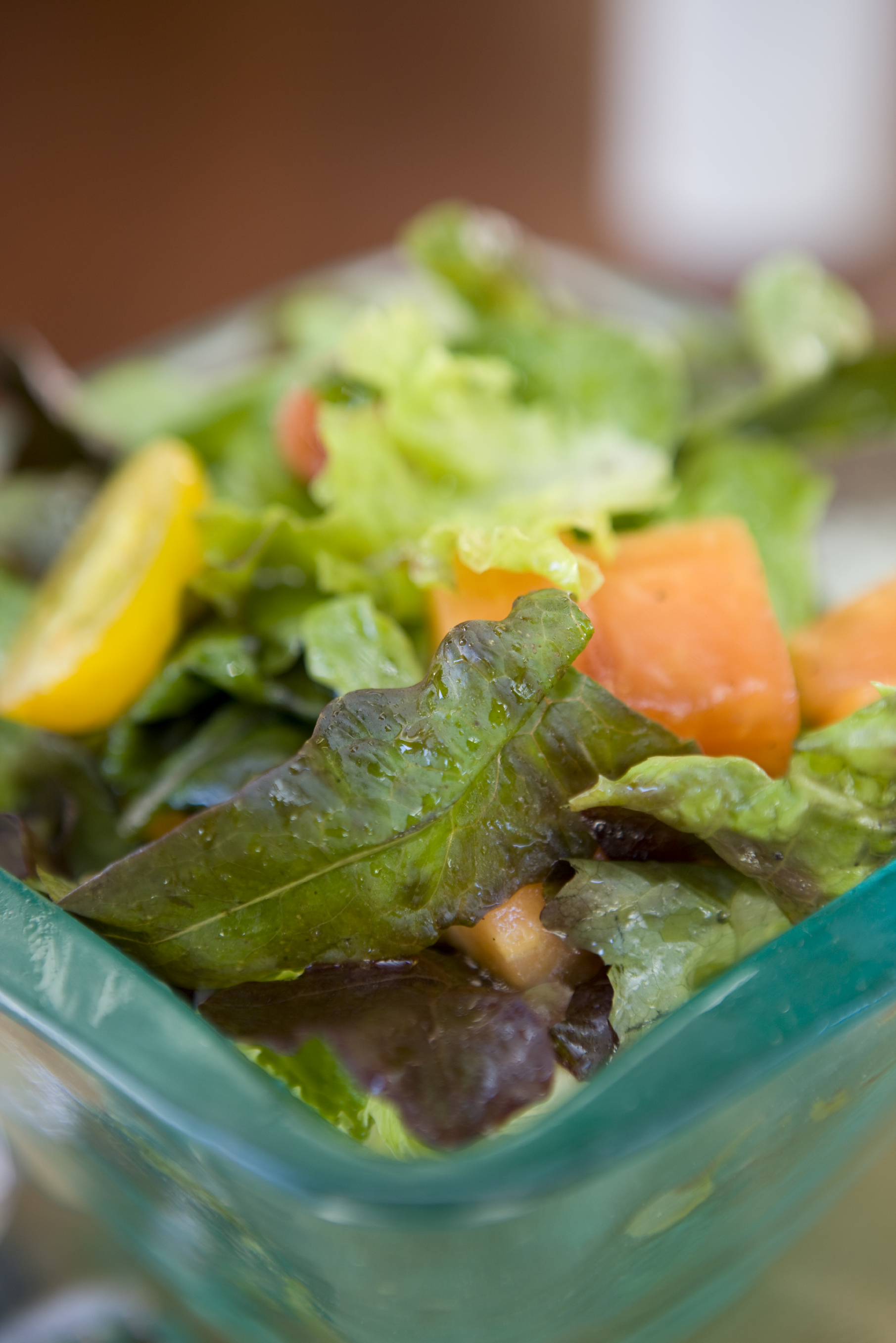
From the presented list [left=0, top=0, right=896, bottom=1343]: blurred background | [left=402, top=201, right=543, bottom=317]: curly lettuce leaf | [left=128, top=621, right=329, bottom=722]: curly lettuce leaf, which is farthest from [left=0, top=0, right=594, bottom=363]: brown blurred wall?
[left=128, top=621, right=329, bottom=722]: curly lettuce leaf

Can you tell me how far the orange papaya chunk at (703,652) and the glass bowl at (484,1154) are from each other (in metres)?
0.08

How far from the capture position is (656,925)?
31 centimetres

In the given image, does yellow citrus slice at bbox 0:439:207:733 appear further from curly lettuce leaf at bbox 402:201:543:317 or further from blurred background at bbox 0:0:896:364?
blurred background at bbox 0:0:896:364

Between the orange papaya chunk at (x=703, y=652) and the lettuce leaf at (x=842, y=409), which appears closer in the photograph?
the orange papaya chunk at (x=703, y=652)

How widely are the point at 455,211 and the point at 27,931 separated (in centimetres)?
53

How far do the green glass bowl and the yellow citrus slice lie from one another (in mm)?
137

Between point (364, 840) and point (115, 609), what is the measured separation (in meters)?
0.19

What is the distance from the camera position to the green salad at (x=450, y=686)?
0.98 ft

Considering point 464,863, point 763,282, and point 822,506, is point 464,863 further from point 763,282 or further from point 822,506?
point 763,282

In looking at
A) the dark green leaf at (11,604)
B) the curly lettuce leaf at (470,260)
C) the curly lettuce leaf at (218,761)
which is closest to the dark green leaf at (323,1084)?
the curly lettuce leaf at (218,761)

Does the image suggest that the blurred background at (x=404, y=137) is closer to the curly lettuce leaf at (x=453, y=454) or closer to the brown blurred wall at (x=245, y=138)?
the brown blurred wall at (x=245, y=138)

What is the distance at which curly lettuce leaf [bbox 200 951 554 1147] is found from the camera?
A: 257 mm

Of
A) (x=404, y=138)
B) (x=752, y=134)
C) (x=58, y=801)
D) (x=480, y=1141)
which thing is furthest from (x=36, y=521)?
(x=404, y=138)

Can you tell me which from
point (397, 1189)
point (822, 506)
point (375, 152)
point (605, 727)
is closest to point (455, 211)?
point (822, 506)
